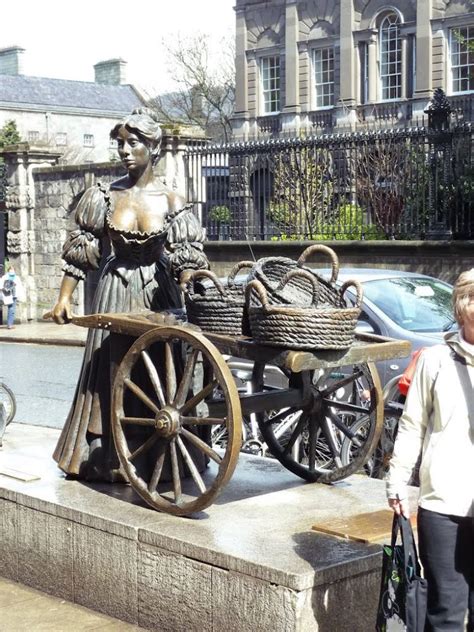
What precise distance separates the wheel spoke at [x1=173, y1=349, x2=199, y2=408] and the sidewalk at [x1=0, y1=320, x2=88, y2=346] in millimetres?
15568

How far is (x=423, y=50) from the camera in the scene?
46094 millimetres

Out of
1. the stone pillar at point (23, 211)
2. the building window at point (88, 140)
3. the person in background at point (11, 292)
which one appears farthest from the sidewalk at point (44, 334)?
the building window at point (88, 140)

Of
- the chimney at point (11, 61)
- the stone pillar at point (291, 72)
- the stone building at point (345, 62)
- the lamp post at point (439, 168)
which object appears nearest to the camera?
the lamp post at point (439, 168)

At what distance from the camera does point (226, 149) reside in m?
23.6

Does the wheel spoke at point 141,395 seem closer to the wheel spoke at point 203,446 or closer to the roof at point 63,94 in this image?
the wheel spoke at point 203,446

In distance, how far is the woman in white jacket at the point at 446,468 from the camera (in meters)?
4.33

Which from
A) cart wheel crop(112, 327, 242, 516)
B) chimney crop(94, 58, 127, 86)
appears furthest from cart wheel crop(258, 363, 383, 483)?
chimney crop(94, 58, 127, 86)

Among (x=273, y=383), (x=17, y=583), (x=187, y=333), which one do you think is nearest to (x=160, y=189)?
(x=187, y=333)

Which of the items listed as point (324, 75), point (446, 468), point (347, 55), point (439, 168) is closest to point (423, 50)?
point (347, 55)

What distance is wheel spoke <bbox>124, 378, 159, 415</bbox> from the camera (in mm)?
5859

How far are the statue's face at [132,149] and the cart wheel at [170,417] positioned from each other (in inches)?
40.8

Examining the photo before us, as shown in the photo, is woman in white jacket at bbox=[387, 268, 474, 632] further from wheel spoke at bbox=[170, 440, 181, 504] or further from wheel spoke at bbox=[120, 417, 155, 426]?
wheel spoke at bbox=[120, 417, 155, 426]

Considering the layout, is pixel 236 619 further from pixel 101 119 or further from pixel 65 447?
pixel 101 119

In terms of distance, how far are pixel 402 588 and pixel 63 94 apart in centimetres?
6967
